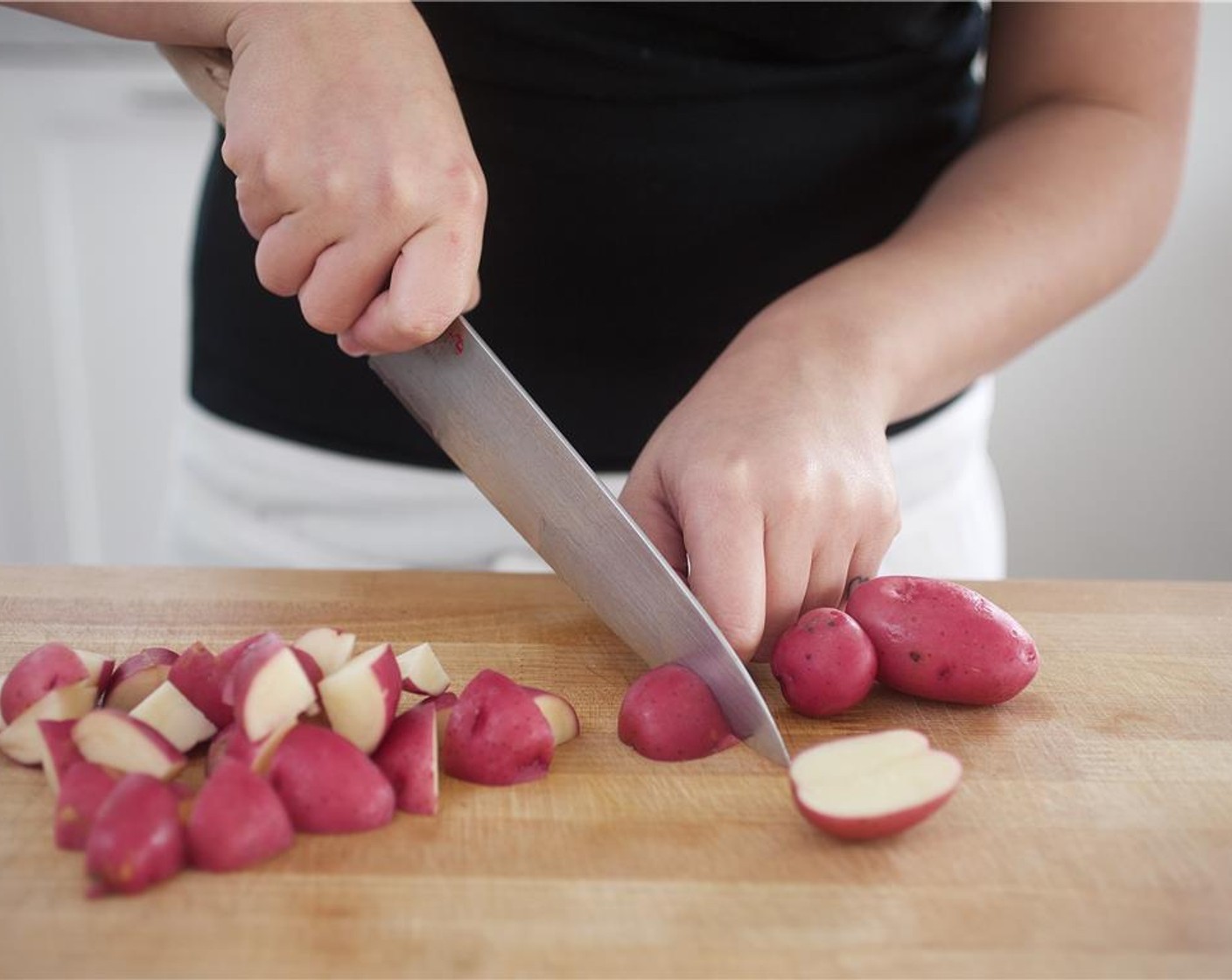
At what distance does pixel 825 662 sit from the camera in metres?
1.12

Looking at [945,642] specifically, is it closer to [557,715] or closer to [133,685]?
[557,715]

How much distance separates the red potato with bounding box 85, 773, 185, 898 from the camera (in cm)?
86

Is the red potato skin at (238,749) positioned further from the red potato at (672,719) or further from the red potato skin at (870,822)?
the red potato skin at (870,822)

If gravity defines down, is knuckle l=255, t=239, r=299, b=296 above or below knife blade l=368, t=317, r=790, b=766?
above

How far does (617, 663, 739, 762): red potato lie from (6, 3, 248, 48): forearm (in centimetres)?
72

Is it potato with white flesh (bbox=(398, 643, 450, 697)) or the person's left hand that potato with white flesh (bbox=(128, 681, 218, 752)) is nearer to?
potato with white flesh (bbox=(398, 643, 450, 697))

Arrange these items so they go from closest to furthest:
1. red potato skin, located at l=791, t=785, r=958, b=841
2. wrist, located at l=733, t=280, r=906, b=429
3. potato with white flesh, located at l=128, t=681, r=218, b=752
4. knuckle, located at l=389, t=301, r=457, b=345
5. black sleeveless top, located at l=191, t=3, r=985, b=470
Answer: red potato skin, located at l=791, t=785, r=958, b=841 → potato with white flesh, located at l=128, t=681, r=218, b=752 → knuckle, located at l=389, t=301, r=457, b=345 → wrist, located at l=733, t=280, r=906, b=429 → black sleeveless top, located at l=191, t=3, r=985, b=470

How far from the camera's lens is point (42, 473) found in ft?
10.8

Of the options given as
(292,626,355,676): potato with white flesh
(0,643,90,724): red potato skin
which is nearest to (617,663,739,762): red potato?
(292,626,355,676): potato with white flesh

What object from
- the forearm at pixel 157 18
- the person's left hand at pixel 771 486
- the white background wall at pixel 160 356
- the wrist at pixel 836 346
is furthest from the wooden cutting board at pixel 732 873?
the white background wall at pixel 160 356

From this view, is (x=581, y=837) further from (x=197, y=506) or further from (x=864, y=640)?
(x=197, y=506)

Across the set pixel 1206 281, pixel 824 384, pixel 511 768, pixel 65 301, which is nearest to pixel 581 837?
pixel 511 768

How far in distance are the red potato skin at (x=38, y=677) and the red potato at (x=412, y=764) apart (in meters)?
0.26

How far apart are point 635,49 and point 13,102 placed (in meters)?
2.02
